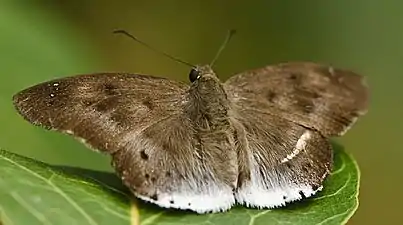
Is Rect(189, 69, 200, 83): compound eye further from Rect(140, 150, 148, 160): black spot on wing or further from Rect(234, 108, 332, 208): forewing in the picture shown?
Rect(140, 150, 148, 160): black spot on wing

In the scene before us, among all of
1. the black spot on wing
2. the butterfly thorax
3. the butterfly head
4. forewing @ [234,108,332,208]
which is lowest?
forewing @ [234,108,332,208]

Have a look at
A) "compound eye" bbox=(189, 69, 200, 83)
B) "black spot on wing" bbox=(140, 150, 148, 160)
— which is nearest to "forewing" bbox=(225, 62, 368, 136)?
"compound eye" bbox=(189, 69, 200, 83)

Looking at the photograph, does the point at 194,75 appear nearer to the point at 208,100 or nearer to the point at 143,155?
the point at 208,100

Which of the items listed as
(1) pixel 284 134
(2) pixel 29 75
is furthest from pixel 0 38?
(1) pixel 284 134

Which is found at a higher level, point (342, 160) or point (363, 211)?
point (342, 160)

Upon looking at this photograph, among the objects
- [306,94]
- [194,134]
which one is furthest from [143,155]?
[306,94]

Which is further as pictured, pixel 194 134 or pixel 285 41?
pixel 285 41

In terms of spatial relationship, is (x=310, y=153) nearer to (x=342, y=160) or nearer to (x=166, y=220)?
(x=342, y=160)
